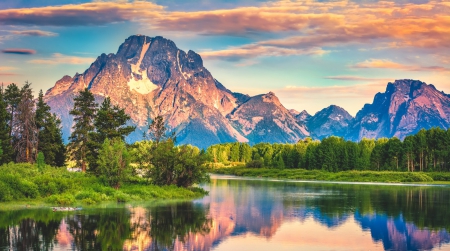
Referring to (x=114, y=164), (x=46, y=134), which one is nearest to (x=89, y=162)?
(x=114, y=164)

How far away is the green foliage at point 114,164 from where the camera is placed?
68312mm

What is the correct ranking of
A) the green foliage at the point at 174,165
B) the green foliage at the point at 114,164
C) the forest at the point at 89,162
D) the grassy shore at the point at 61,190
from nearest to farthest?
the grassy shore at the point at 61,190 < the forest at the point at 89,162 < the green foliage at the point at 114,164 < the green foliage at the point at 174,165

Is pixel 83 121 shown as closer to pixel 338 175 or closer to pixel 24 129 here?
pixel 24 129

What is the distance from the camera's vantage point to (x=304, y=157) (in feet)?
607

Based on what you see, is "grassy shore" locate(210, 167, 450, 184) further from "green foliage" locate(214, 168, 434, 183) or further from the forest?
the forest

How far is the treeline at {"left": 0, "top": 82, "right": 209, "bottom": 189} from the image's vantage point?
70.5 m

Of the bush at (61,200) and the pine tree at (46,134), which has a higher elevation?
the pine tree at (46,134)

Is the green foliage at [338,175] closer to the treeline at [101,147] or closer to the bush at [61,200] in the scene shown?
the treeline at [101,147]

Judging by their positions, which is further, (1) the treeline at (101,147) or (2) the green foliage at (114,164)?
(1) the treeline at (101,147)

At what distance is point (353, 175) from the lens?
153 metres

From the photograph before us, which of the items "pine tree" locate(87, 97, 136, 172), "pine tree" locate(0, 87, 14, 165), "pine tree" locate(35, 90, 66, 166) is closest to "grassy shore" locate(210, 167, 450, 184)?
"pine tree" locate(87, 97, 136, 172)

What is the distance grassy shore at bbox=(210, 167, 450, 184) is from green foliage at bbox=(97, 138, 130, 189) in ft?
286

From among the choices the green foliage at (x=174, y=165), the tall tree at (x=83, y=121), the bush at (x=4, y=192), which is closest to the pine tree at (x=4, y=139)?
the tall tree at (x=83, y=121)

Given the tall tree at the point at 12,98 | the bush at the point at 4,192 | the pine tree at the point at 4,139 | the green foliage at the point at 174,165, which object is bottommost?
the bush at the point at 4,192
